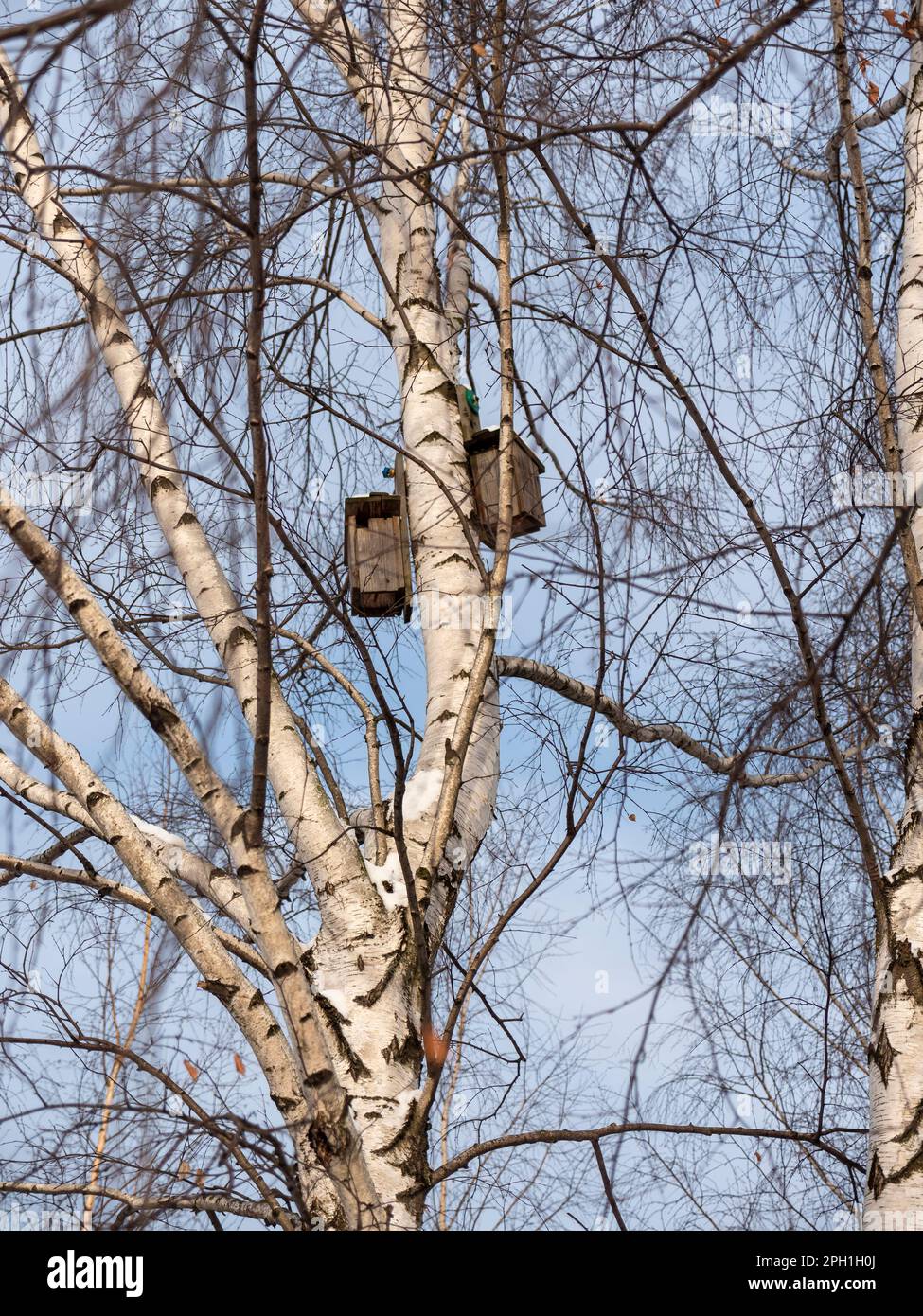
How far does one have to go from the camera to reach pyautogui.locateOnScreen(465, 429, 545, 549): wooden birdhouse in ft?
10.2

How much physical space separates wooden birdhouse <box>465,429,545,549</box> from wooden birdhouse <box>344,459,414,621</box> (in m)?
0.18

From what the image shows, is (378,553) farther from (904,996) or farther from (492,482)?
(904,996)

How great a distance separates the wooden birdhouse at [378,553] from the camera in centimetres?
319

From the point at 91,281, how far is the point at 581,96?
1096mm

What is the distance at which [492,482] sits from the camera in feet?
10.2

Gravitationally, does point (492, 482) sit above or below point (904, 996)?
above

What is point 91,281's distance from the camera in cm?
265

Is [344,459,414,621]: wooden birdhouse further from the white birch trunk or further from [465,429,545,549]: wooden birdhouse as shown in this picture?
the white birch trunk

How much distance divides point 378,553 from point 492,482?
0.33m

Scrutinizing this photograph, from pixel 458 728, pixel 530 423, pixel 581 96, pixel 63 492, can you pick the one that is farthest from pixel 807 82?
pixel 63 492

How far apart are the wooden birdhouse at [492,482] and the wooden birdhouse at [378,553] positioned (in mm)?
182

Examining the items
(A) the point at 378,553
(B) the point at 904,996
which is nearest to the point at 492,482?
(A) the point at 378,553
